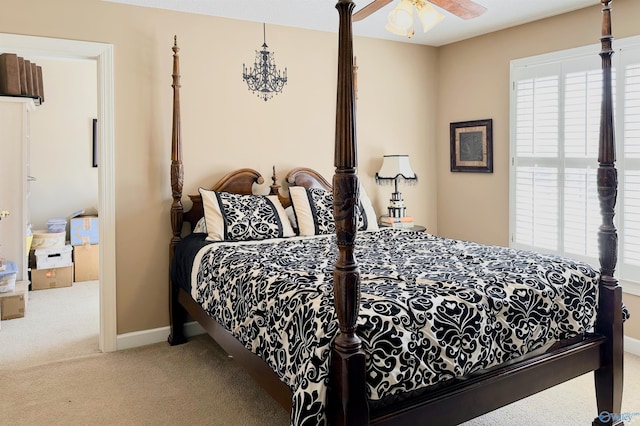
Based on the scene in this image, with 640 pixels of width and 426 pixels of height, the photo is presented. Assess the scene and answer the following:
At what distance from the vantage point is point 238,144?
406 cm

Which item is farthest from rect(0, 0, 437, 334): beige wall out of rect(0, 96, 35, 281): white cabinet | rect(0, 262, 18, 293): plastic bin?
rect(0, 96, 35, 281): white cabinet

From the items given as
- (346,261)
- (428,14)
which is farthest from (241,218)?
(346,261)

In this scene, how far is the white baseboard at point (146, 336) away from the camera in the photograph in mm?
3701

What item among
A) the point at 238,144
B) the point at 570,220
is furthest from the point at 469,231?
the point at 238,144

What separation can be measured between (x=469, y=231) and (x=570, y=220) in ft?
3.53

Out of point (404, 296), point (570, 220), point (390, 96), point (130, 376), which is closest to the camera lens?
point (404, 296)

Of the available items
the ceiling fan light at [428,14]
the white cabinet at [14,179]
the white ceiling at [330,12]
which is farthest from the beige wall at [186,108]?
the ceiling fan light at [428,14]

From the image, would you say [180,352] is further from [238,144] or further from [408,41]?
[408,41]

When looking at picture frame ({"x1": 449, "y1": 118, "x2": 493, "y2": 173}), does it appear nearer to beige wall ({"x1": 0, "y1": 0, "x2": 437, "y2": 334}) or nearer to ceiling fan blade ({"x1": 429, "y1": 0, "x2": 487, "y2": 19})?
beige wall ({"x1": 0, "y1": 0, "x2": 437, "y2": 334})

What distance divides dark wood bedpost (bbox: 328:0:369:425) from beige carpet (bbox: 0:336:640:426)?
1.09 meters

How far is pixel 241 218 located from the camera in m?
3.60

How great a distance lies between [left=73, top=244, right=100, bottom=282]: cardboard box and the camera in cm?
573

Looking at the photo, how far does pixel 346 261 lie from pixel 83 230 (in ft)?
16.7

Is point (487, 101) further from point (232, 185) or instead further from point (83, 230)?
point (83, 230)
